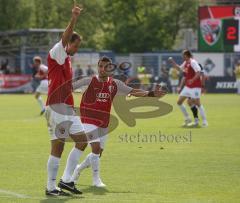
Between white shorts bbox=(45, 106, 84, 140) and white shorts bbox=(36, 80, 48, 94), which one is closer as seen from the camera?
white shorts bbox=(45, 106, 84, 140)

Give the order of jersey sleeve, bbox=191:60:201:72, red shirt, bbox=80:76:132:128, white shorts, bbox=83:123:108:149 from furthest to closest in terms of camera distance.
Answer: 1. jersey sleeve, bbox=191:60:201:72
2. red shirt, bbox=80:76:132:128
3. white shorts, bbox=83:123:108:149

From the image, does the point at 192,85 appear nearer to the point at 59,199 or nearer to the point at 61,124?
the point at 61,124

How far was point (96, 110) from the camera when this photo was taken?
1144 cm

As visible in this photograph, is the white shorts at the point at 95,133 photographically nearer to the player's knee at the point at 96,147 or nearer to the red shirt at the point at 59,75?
the player's knee at the point at 96,147

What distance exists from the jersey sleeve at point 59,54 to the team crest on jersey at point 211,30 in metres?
40.0

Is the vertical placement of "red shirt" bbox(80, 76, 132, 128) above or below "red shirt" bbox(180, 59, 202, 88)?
above

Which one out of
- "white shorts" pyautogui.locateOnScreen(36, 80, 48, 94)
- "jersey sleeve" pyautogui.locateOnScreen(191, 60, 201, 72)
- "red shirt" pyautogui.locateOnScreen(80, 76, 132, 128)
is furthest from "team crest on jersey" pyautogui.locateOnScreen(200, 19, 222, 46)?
"red shirt" pyautogui.locateOnScreen(80, 76, 132, 128)

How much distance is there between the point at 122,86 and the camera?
11.8m

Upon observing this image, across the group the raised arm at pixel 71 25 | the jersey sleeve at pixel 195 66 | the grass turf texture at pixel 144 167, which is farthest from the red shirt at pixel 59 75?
the jersey sleeve at pixel 195 66

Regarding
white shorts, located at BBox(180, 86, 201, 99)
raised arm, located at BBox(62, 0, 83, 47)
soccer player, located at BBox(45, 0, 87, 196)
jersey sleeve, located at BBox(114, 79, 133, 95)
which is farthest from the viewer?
white shorts, located at BBox(180, 86, 201, 99)

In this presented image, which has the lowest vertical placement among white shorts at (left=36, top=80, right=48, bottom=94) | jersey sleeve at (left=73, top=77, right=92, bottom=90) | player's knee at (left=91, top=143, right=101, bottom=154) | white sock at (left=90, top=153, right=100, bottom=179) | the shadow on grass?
white shorts at (left=36, top=80, right=48, bottom=94)

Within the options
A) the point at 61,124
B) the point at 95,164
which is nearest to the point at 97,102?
the point at 95,164

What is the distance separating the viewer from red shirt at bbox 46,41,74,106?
32.5 feet

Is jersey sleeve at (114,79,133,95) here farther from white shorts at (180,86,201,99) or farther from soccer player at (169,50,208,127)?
white shorts at (180,86,201,99)
